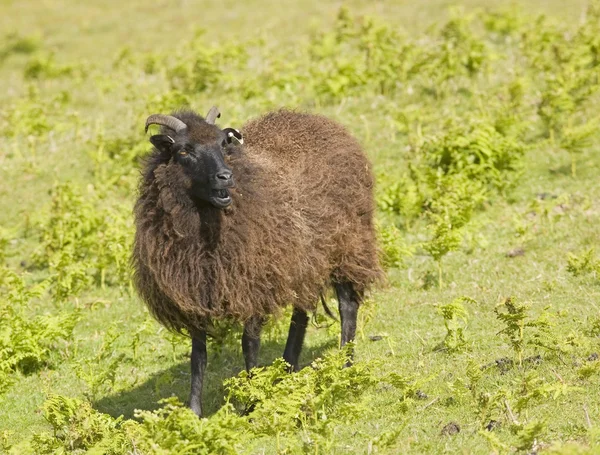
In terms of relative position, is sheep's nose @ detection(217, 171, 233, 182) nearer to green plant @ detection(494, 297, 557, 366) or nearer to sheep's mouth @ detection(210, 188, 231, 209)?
sheep's mouth @ detection(210, 188, 231, 209)

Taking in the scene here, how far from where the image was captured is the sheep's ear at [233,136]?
930cm

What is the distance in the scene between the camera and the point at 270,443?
8266 millimetres

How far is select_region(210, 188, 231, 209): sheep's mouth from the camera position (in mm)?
8766

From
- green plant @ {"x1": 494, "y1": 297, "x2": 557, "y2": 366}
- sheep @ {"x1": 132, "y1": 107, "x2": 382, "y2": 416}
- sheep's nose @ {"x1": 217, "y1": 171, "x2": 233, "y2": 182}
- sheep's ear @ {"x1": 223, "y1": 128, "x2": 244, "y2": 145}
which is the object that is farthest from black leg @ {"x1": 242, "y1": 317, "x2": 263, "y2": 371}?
green plant @ {"x1": 494, "y1": 297, "x2": 557, "y2": 366}

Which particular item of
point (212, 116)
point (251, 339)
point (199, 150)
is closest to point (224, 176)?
point (199, 150)

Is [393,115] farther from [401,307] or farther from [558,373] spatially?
[558,373]

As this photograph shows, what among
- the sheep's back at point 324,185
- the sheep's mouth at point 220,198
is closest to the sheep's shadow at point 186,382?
the sheep's back at point 324,185

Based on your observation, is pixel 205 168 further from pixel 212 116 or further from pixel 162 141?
pixel 212 116

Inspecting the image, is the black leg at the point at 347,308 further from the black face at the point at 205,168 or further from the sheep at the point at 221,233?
the black face at the point at 205,168

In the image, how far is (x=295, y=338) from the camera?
34.8 ft

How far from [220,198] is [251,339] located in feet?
5.22

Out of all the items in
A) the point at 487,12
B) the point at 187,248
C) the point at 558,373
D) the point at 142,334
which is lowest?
the point at 142,334

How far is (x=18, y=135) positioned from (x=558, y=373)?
46.9ft

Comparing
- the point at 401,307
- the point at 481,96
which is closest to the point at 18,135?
the point at 481,96
